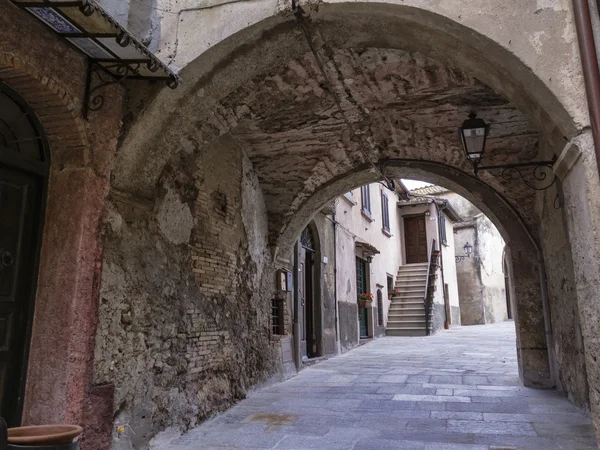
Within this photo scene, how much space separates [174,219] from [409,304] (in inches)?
580

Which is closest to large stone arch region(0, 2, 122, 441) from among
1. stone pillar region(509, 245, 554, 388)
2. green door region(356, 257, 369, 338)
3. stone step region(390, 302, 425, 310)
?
stone pillar region(509, 245, 554, 388)

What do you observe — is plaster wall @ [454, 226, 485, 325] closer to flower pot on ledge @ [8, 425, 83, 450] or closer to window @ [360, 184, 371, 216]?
window @ [360, 184, 371, 216]

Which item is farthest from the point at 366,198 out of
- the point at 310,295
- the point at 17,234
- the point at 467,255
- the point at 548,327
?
the point at 467,255

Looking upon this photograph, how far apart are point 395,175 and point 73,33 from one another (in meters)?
5.54

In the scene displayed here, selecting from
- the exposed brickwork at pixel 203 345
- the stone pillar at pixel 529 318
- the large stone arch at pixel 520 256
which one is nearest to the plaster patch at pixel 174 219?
the exposed brickwork at pixel 203 345

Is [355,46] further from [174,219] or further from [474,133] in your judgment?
[174,219]

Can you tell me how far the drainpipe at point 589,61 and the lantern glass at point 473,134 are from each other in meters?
1.78

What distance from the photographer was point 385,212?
61.3ft

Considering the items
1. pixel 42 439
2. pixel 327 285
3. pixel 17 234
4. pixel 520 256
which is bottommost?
pixel 42 439

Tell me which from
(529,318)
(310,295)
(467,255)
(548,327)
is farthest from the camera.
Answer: (467,255)

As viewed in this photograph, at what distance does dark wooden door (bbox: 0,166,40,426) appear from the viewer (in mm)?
3227

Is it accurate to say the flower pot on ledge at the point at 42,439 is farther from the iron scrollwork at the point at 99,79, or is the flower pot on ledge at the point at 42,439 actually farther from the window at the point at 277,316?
the window at the point at 277,316

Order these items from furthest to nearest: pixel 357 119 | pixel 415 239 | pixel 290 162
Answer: pixel 415 239, pixel 290 162, pixel 357 119

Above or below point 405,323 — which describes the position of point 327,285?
above
